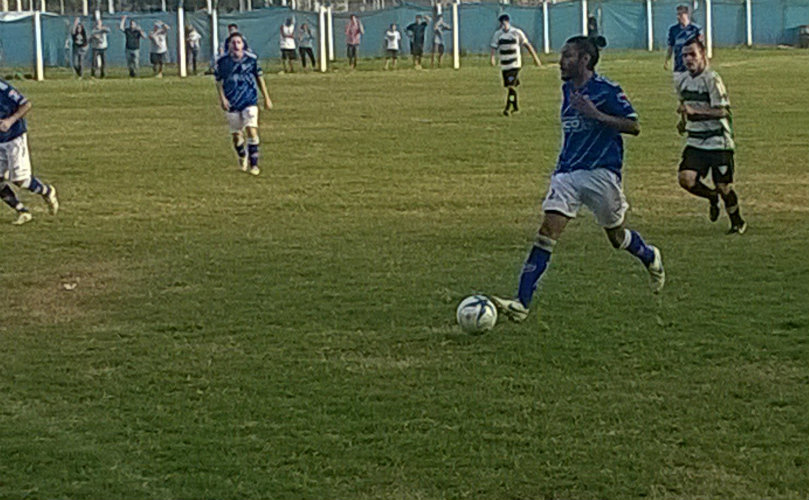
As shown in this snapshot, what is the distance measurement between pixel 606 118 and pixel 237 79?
36.1 feet

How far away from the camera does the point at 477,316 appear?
31.6 feet

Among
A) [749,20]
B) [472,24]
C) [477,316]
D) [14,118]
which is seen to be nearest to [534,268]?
[477,316]

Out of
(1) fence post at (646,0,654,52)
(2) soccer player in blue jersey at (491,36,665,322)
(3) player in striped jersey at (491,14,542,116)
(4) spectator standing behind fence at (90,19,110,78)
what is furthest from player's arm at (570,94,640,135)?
(1) fence post at (646,0,654,52)

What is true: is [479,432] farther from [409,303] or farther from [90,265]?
[90,265]

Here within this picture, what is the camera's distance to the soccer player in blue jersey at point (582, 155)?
10.0 metres

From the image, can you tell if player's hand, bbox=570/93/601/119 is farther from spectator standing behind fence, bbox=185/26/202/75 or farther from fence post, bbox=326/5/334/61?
fence post, bbox=326/5/334/61

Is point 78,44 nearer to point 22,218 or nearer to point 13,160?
point 22,218

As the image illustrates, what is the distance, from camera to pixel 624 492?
6.48m

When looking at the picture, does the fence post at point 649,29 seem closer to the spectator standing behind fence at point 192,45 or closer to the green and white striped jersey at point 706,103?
the spectator standing behind fence at point 192,45

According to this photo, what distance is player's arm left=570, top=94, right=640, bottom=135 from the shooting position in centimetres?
998

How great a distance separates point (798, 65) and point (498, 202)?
30.6 m

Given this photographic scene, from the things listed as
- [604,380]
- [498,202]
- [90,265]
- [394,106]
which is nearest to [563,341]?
[604,380]

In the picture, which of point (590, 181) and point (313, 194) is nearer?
point (590, 181)

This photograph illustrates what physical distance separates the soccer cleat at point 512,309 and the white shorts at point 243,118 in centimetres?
1081
